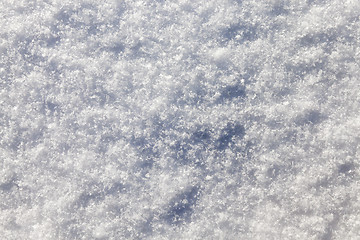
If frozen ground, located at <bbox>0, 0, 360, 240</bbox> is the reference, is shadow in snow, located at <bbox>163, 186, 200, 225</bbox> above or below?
below

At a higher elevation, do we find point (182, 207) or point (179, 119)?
point (179, 119)

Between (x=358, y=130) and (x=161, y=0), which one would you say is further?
(x=161, y=0)

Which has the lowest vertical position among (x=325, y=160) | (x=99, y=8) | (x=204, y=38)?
(x=325, y=160)

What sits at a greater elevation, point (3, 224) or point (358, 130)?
point (358, 130)

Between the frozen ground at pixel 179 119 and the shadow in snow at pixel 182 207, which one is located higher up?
the frozen ground at pixel 179 119

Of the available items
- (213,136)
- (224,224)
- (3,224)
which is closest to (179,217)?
(224,224)

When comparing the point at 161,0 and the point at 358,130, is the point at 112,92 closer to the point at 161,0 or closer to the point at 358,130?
the point at 161,0
